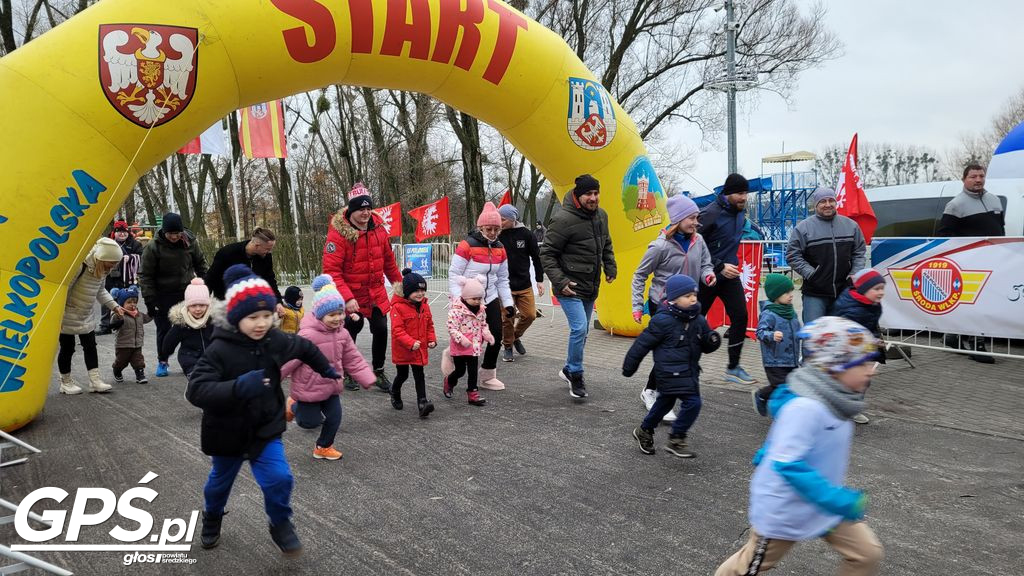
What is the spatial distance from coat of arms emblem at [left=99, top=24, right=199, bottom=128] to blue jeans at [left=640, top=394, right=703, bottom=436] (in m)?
5.03

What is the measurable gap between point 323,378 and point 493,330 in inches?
101

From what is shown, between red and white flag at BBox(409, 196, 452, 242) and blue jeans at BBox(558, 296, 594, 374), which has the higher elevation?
red and white flag at BBox(409, 196, 452, 242)

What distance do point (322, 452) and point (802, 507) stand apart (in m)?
3.46

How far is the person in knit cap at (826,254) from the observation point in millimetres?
6176

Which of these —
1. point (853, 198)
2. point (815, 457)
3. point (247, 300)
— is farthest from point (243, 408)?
point (853, 198)

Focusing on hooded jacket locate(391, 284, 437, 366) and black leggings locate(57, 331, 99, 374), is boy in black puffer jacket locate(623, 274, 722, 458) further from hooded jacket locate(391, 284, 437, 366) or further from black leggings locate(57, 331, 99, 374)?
black leggings locate(57, 331, 99, 374)

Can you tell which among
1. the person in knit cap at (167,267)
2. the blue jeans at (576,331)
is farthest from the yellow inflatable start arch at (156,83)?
the blue jeans at (576,331)

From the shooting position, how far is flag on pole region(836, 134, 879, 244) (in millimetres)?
7922

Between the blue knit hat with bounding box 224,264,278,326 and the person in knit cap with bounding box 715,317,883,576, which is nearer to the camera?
the person in knit cap with bounding box 715,317,883,576

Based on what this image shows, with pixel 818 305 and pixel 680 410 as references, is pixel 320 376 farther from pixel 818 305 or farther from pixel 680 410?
pixel 818 305

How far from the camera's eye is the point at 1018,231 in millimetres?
8945

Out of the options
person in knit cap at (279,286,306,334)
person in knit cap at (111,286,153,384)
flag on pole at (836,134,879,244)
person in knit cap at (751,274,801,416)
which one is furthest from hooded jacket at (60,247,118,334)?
flag on pole at (836,134,879,244)

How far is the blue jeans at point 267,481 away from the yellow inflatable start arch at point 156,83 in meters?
3.13

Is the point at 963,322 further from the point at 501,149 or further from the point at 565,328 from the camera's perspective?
the point at 501,149
